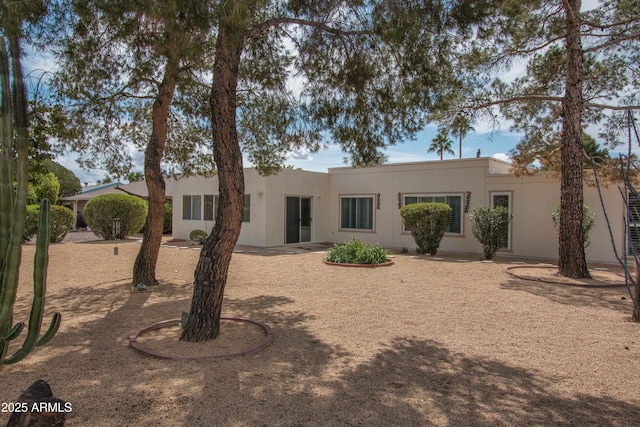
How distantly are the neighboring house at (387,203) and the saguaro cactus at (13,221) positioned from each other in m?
13.4

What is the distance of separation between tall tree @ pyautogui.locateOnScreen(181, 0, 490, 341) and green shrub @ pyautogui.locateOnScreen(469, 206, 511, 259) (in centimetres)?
693

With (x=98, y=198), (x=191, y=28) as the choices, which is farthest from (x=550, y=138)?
(x=98, y=198)

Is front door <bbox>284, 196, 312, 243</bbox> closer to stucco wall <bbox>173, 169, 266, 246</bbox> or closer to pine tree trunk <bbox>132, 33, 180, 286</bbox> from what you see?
stucco wall <bbox>173, 169, 266, 246</bbox>

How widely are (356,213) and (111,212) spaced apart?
10.9 meters

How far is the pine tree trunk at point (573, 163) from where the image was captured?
32.6 feet

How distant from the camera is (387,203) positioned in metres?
17.4

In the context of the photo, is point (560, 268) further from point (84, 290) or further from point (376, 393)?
point (84, 290)

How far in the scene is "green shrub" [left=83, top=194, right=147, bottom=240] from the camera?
19250 millimetres

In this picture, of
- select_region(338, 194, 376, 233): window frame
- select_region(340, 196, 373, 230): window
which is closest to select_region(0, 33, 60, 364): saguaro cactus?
select_region(338, 194, 376, 233): window frame

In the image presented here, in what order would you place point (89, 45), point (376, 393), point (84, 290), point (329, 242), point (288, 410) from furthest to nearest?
point (329, 242)
point (84, 290)
point (89, 45)
point (376, 393)
point (288, 410)

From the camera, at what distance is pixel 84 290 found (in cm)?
845

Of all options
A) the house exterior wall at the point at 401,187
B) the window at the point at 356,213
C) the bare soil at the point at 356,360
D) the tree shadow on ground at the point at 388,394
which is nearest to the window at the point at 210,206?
the house exterior wall at the point at 401,187

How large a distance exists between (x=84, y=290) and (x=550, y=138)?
41.0 ft

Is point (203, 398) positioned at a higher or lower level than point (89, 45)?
lower
